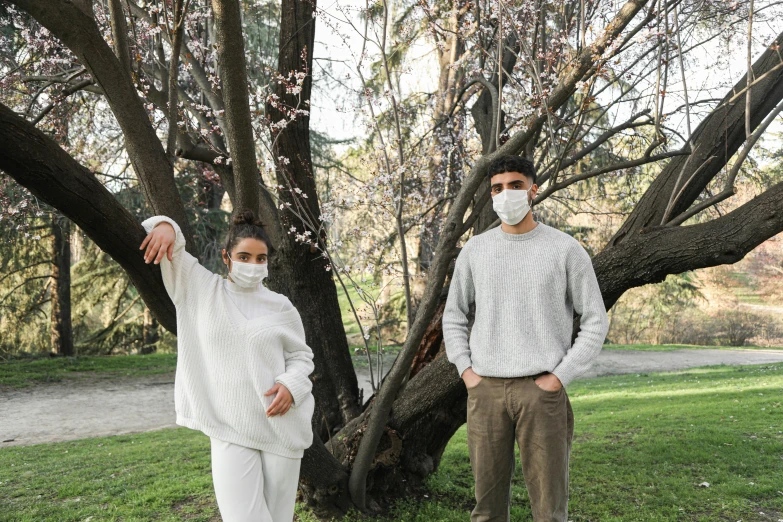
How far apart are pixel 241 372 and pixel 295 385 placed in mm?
215

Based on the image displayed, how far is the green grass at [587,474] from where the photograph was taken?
441cm

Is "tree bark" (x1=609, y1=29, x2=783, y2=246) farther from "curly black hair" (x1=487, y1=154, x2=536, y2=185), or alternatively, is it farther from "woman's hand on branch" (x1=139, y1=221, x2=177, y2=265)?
"woman's hand on branch" (x1=139, y1=221, x2=177, y2=265)

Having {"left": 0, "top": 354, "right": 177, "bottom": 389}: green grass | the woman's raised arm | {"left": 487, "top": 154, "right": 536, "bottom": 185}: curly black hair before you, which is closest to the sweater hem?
the woman's raised arm

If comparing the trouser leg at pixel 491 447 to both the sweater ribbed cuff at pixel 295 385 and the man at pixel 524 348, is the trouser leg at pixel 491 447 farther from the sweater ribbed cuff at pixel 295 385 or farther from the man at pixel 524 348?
the sweater ribbed cuff at pixel 295 385

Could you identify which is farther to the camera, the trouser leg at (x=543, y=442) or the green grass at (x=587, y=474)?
the green grass at (x=587, y=474)

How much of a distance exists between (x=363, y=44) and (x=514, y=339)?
2.17 meters

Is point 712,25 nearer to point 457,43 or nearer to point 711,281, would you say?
point 457,43

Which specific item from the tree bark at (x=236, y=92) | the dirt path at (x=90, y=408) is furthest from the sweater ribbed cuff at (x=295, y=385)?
the dirt path at (x=90, y=408)

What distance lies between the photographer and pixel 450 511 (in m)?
4.22

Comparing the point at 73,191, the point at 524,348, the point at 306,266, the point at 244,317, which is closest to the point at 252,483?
the point at 244,317

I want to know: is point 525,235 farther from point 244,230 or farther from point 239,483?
point 239,483

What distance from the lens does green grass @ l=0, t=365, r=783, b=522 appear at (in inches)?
174

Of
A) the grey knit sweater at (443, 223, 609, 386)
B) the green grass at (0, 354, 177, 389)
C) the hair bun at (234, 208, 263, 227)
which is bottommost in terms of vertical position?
the green grass at (0, 354, 177, 389)

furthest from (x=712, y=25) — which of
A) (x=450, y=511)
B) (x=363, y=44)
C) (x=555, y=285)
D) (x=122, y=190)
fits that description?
(x=122, y=190)
